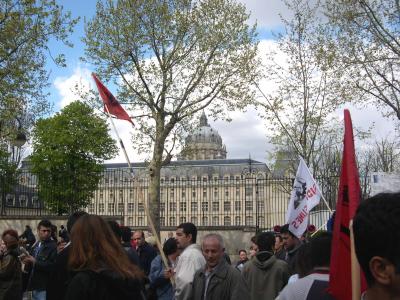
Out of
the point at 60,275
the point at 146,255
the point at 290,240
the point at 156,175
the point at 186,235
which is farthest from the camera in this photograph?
the point at 156,175

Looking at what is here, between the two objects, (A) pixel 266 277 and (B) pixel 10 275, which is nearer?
(A) pixel 266 277

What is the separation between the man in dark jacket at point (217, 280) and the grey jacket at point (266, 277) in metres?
1.29

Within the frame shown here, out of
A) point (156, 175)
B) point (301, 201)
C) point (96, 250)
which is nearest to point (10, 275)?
point (301, 201)

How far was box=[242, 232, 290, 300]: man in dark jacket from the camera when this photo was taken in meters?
7.16

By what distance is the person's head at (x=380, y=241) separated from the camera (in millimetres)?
1925

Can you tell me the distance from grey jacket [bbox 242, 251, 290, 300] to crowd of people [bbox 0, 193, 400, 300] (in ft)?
0.04

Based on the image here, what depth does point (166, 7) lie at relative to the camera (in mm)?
24156

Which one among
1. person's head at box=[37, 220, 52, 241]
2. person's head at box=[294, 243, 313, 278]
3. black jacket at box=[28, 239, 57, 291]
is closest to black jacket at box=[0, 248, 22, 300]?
black jacket at box=[28, 239, 57, 291]

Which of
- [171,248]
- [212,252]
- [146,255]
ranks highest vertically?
[212,252]

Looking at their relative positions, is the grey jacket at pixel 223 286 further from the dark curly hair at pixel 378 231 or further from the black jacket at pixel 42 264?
the dark curly hair at pixel 378 231

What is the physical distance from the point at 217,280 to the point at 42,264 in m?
3.52

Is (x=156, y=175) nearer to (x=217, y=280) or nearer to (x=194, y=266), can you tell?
(x=194, y=266)

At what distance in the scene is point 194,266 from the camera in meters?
7.17

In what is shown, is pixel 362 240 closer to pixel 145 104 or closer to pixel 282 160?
pixel 145 104
